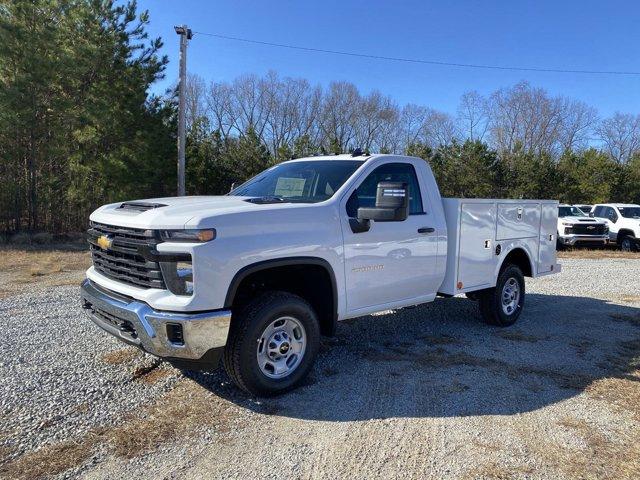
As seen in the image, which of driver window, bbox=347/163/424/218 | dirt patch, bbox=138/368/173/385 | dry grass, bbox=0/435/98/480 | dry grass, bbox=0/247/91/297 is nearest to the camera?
dry grass, bbox=0/435/98/480

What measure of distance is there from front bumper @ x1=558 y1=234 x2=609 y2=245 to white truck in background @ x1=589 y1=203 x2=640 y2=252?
2.56ft

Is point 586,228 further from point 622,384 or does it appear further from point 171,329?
point 171,329

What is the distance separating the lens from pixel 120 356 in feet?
16.2

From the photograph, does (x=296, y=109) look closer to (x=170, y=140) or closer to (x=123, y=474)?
(x=170, y=140)

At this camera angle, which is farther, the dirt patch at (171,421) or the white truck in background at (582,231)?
the white truck in background at (582,231)

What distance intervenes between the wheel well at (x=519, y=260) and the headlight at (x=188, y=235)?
4351 millimetres

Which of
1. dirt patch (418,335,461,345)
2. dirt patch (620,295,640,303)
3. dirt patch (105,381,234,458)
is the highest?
dirt patch (620,295,640,303)

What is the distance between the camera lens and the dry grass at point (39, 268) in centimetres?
924

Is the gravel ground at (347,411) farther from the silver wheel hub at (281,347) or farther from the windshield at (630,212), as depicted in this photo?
the windshield at (630,212)

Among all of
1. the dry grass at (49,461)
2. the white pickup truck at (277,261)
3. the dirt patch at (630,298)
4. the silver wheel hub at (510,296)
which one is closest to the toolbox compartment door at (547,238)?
the silver wheel hub at (510,296)

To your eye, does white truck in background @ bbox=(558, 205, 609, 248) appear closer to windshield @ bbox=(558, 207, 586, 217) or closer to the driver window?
windshield @ bbox=(558, 207, 586, 217)

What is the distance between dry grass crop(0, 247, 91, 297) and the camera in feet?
30.3

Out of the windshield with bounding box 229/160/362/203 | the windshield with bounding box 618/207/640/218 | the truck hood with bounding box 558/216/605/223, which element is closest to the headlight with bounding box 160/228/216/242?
the windshield with bounding box 229/160/362/203

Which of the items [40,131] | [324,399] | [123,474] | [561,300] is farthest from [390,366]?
[40,131]
